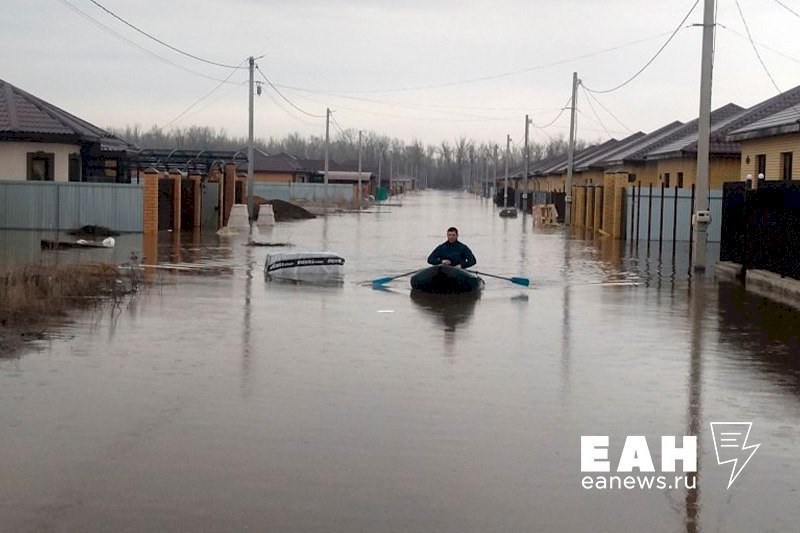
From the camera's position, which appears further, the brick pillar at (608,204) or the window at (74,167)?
the brick pillar at (608,204)

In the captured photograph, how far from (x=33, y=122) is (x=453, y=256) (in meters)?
21.5

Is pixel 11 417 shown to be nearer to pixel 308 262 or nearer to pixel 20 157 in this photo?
pixel 308 262

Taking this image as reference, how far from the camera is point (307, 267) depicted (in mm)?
21828

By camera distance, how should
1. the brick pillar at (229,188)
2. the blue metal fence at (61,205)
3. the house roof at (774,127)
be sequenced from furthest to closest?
the brick pillar at (229,188), the blue metal fence at (61,205), the house roof at (774,127)

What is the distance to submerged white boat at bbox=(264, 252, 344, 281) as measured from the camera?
2180 centimetres

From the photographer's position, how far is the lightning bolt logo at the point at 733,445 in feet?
26.9

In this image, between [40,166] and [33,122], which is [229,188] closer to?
[40,166]

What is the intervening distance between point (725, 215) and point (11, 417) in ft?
66.6

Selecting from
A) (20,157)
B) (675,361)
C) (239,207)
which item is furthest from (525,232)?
(675,361)

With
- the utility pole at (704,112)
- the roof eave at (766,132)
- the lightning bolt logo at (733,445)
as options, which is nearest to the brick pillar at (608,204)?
the roof eave at (766,132)

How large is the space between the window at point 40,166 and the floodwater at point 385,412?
20216 millimetres

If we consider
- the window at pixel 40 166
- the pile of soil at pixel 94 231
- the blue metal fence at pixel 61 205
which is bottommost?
the pile of soil at pixel 94 231

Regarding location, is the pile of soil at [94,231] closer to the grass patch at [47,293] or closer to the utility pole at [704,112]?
the grass patch at [47,293]

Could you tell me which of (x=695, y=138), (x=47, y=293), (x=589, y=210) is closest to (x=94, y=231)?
(x=47, y=293)
